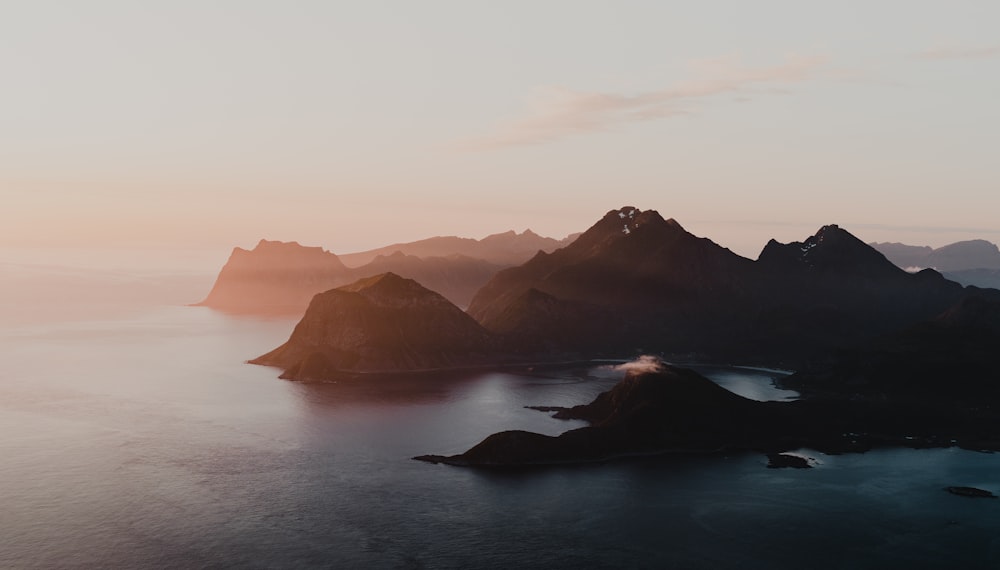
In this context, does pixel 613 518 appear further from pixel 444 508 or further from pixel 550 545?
pixel 444 508

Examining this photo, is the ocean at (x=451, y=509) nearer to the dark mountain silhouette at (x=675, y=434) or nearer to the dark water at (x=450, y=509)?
the dark water at (x=450, y=509)

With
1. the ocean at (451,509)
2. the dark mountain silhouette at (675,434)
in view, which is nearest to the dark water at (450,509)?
the ocean at (451,509)

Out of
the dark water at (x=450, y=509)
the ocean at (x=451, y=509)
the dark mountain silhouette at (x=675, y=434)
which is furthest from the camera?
the dark mountain silhouette at (x=675, y=434)

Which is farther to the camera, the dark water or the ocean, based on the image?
the dark water

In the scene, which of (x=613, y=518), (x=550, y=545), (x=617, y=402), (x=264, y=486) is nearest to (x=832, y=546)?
(x=613, y=518)

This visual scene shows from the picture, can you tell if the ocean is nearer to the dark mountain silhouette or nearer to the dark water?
the dark water

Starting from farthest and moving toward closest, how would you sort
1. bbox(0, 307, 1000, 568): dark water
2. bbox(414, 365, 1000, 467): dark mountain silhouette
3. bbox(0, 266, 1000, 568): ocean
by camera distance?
1. bbox(414, 365, 1000, 467): dark mountain silhouette
2. bbox(0, 307, 1000, 568): dark water
3. bbox(0, 266, 1000, 568): ocean

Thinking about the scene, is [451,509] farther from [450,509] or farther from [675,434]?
[675,434]

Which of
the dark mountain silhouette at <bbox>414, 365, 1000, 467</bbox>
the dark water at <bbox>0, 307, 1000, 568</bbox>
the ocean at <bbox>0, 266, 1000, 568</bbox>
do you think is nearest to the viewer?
the ocean at <bbox>0, 266, 1000, 568</bbox>

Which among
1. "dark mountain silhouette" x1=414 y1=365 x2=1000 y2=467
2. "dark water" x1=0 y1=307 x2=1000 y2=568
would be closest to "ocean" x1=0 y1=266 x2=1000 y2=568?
"dark water" x1=0 y1=307 x2=1000 y2=568
